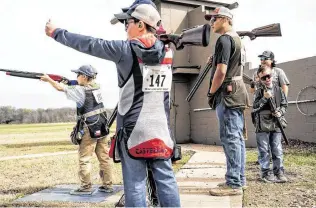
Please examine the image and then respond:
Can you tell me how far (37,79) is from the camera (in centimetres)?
553

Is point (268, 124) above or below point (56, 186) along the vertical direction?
above

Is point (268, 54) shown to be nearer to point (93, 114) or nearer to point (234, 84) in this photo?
point (234, 84)

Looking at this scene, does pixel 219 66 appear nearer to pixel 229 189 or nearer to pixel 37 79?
pixel 229 189

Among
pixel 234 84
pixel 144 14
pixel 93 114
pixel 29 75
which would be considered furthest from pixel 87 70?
pixel 144 14

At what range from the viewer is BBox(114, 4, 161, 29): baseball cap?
9.48 feet

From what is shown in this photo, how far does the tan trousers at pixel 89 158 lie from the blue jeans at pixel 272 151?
222 centimetres

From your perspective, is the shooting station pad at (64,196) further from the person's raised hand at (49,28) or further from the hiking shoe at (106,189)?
the person's raised hand at (49,28)

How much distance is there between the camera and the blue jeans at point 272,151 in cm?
544

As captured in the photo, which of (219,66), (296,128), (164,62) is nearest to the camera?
(164,62)

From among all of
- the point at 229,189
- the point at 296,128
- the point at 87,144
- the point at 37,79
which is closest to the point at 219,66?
the point at 229,189

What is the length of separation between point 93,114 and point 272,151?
8.65 ft

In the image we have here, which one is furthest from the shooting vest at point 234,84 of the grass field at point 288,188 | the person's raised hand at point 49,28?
the person's raised hand at point 49,28

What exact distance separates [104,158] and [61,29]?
275 cm

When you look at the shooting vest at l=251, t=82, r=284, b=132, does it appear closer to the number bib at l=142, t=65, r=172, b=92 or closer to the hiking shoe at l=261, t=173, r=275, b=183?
the hiking shoe at l=261, t=173, r=275, b=183
